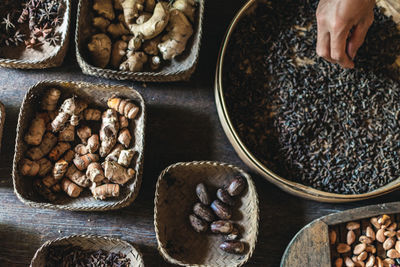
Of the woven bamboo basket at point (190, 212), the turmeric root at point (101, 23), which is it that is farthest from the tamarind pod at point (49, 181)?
the turmeric root at point (101, 23)

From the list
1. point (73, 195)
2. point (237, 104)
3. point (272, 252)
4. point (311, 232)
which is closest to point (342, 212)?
point (311, 232)

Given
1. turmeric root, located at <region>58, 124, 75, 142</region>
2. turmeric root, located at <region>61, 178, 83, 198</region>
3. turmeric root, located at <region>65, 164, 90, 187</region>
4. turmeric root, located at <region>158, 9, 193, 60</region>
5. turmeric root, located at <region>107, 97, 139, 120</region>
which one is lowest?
turmeric root, located at <region>61, 178, 83, 198</region>

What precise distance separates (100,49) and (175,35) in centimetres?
31

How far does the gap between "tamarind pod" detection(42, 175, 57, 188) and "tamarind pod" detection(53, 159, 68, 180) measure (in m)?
0.02

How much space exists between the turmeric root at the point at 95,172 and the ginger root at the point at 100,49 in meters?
0.42

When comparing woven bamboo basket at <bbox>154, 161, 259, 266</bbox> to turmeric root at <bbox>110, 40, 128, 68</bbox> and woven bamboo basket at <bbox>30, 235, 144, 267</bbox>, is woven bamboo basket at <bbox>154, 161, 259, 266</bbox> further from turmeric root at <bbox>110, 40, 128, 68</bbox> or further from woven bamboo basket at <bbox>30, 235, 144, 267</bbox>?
turmeric root at <bbox>110, 40, 128, 68</bbox>

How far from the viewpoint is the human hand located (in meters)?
1.46

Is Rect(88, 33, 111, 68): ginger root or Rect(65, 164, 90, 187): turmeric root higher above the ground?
Rect(88, 33, 111, 68): ginger root

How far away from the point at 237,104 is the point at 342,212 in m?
0.60

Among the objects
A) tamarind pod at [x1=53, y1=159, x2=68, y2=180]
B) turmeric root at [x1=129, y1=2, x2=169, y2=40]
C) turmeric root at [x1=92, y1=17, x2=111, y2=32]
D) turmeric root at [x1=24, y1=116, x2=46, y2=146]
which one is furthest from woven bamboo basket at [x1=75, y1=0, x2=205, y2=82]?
tamarind pod at [x1=53, y1=159, x2=68, y2=180]

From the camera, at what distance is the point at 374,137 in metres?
1.73

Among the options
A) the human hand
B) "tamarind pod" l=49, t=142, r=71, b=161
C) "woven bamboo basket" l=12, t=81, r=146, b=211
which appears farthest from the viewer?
"tamarind pod" l=49, t=142, r=71, b=161

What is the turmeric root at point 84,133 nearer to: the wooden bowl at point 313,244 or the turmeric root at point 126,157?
the turmeric root at point 126,157

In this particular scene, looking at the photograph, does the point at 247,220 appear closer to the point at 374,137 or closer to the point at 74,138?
the point at 374,137
